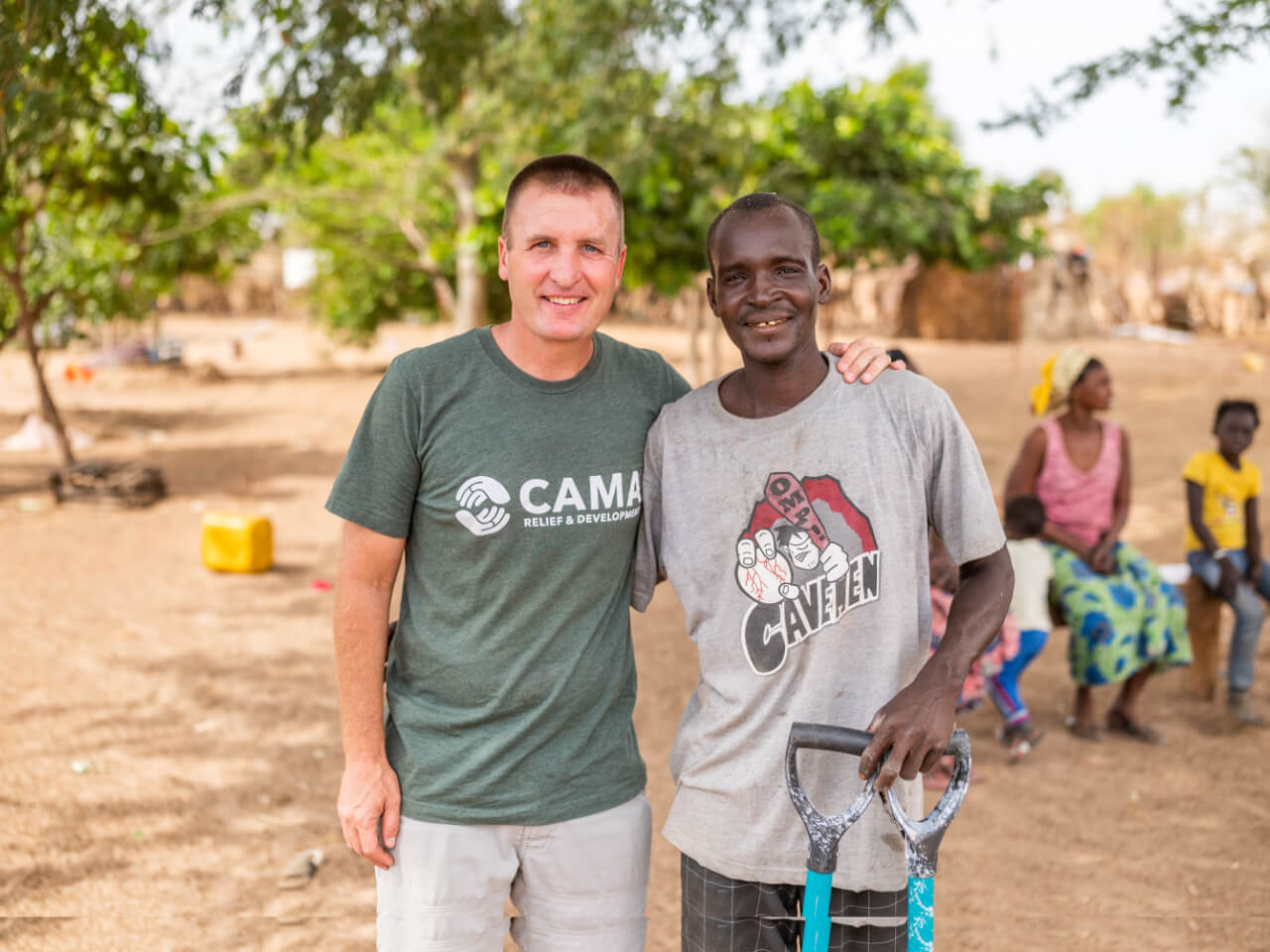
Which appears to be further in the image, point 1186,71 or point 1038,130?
point 1038,130

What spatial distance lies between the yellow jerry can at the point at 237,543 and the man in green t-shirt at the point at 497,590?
6005 millimetres

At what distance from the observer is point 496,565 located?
6.63 ft

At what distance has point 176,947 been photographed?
338cm

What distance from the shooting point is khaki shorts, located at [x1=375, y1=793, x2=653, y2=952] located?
2.04 m

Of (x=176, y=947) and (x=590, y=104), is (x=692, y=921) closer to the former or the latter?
(x=176, y=947)

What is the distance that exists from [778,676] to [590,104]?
6.48 metres

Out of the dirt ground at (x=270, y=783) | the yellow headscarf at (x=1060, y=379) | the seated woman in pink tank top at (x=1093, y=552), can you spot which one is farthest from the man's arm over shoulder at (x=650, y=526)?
the yellow headscarf at (x=1060, y=379)

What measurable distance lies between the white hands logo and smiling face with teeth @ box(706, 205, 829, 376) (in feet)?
1.64

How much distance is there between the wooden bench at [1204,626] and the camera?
5516 millimetres

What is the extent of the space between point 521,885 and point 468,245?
9649 millimetres

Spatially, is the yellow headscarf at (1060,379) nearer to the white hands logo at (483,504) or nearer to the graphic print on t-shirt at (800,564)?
the graphic print on t-shirt at (800,564)

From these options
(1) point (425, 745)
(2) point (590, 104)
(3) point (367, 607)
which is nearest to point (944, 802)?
(1) point (425, 745)

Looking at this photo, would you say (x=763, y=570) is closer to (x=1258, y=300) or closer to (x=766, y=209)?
(x=766, y=209)

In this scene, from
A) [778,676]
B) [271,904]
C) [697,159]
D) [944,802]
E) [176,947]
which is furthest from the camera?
[697,159]
